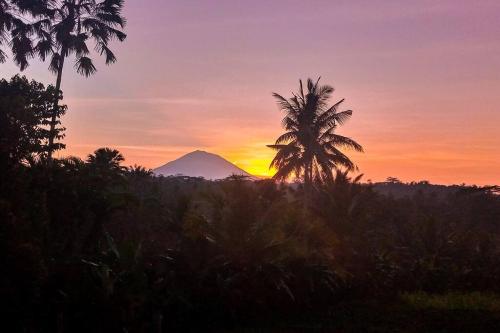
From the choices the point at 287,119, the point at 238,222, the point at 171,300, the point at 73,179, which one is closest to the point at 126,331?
the point at 171,300

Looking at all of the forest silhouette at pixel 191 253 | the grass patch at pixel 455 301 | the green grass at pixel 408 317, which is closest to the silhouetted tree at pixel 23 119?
the forest silhouette at pixel 191 253

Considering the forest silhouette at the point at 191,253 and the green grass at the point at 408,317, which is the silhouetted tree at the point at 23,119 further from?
the green grass at the point at 408,317

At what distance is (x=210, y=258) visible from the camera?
17266mm

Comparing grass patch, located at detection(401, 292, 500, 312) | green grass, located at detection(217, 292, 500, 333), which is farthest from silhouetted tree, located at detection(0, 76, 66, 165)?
grass patch, located at detection(401, 292, 500, 312)

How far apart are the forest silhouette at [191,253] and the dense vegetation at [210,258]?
50 millimetres

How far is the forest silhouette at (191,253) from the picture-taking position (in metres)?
12.7

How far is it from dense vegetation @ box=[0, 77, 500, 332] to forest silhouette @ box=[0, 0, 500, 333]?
0.16 feet

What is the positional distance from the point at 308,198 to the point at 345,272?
12212 mm

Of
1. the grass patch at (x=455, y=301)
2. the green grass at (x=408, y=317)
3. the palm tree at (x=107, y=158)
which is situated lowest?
the green grass at (x=408, y=317)

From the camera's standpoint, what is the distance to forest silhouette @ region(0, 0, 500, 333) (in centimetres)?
1272

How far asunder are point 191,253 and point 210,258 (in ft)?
2.18

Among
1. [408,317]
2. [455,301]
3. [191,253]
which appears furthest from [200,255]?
[455,301]

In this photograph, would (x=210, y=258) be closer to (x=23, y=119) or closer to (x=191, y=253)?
(x=191, y=253)

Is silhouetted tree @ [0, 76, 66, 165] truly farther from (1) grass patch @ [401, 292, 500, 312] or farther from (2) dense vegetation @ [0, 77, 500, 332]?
(1) grass patch @ [401, 292, 500, 312]
